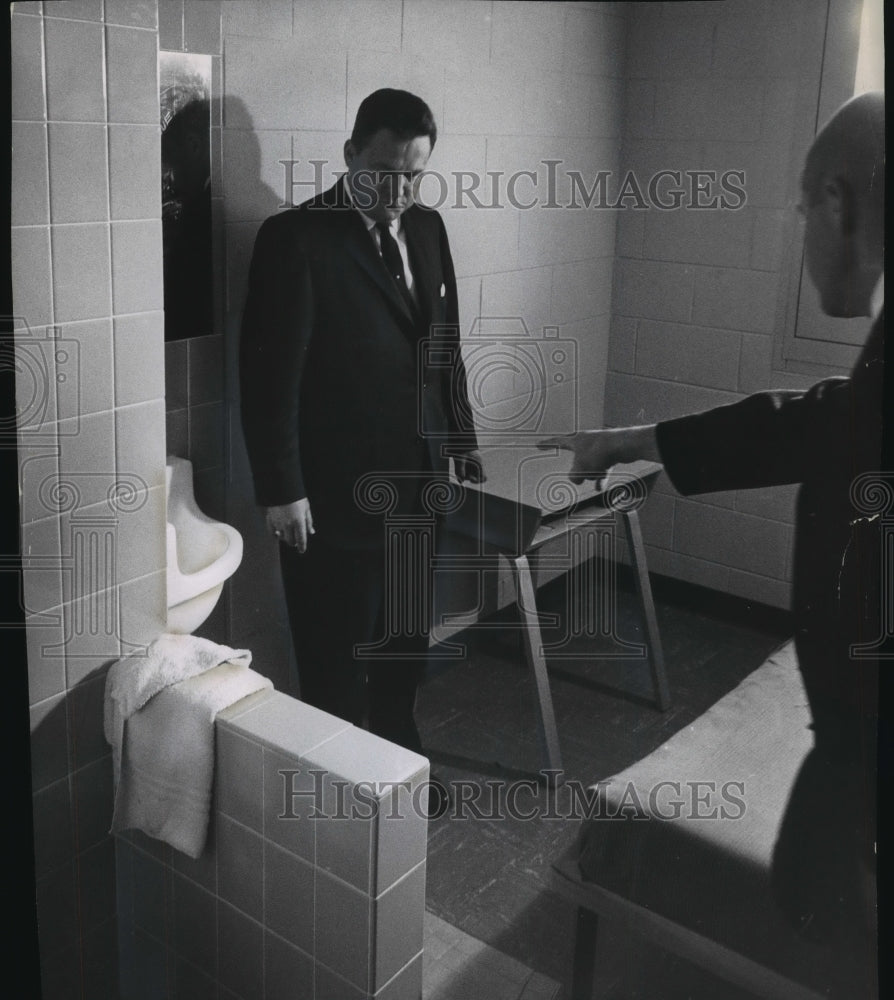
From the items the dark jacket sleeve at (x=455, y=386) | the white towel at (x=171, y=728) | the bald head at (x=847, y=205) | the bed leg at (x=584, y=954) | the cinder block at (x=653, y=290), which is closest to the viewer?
the bald head at (x=847, y=205)

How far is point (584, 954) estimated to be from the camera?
156 centimetres

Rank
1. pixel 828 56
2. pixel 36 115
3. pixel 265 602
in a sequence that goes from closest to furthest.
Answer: pixel 828 56, pixel 36 115, pixel 265 602

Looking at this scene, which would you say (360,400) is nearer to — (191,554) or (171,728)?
(191,554)

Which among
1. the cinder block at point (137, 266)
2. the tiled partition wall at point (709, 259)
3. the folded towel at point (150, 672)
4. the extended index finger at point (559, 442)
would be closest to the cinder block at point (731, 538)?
the tiled partition wall at point (709, 259)

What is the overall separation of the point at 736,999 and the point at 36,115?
1.48 meters

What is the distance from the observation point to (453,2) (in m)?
1.37

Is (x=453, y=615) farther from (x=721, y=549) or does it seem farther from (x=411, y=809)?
(x=721, y=549)

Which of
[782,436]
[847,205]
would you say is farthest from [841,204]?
[782,436]

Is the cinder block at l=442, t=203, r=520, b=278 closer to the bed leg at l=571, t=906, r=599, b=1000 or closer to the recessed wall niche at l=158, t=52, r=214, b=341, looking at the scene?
the recessed wall niche at l=158, t=52, r=214, b=341

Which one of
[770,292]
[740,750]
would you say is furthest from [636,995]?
[770,292]

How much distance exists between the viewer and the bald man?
4.08 feet

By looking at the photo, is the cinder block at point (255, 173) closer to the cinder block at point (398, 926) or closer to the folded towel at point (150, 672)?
the folded towel at point (150, 672)

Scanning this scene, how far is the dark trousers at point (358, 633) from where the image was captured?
5.13ft

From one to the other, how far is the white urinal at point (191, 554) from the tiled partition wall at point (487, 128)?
440mm
